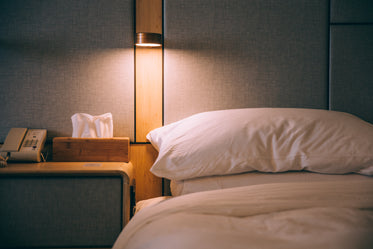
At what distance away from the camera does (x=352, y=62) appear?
1.78 meters

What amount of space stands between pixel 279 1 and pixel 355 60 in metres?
0.55

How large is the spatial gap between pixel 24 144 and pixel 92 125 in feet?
1.18

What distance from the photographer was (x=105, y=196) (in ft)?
4.34

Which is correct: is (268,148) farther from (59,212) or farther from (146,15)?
(146,15)

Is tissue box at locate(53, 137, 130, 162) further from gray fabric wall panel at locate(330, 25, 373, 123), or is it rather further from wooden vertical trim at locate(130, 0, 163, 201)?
gray fabric wall panel at locate(330, 25, 373, 123)

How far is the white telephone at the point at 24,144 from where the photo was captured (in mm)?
1554

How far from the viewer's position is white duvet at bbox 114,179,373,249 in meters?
0.67

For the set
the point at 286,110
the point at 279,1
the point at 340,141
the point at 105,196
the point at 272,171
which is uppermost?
the point at 279,1

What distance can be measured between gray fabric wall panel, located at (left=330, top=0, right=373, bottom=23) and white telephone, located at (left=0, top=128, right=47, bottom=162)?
177 centimetres

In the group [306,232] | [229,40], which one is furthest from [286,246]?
[229,40]

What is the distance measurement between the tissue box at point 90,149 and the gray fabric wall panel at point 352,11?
1.39m

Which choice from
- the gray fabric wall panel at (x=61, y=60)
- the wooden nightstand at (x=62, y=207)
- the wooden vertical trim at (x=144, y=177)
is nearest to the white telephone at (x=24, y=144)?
the gray fabric wall panel at (x=61, y=60)

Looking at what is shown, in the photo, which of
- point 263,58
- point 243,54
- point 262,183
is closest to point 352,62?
point 263,58

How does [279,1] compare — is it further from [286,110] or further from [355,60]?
[286,110]
